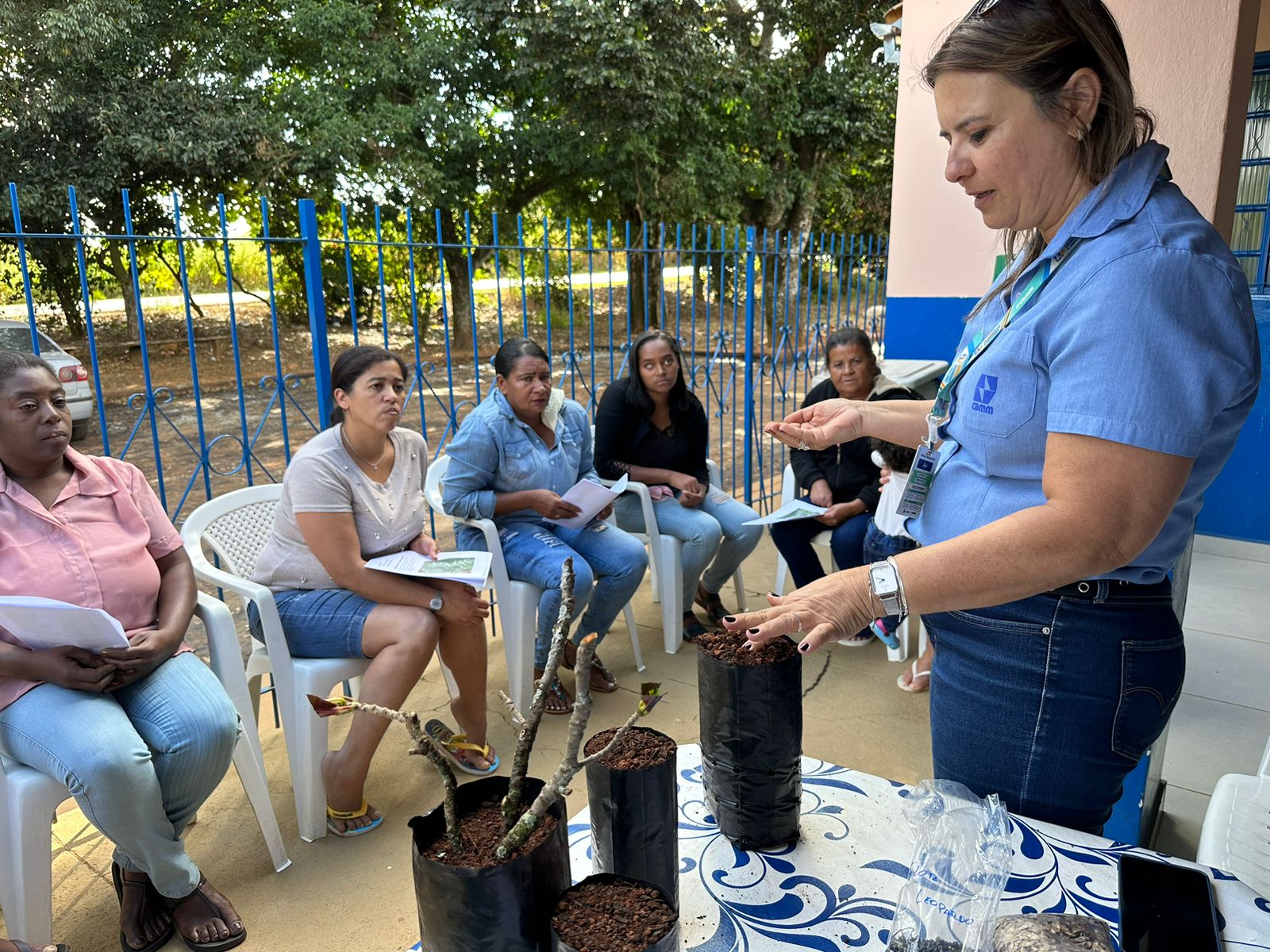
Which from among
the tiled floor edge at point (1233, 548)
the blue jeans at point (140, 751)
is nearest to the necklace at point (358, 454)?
the blue jeans at point (140, 751)

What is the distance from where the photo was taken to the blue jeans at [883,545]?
3.57 metres

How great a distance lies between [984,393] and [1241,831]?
0.94 meters

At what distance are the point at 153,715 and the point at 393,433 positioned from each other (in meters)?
1.21

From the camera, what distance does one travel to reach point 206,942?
2.12 metres

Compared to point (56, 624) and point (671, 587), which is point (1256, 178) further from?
point (56, 624)

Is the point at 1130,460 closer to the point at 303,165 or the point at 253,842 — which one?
the point at 253,842

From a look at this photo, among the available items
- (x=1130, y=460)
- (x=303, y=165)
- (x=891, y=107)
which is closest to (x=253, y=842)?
(x=1130, y=460)

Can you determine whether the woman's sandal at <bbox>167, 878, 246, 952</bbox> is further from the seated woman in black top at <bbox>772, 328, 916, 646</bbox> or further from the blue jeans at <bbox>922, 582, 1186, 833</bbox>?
the seated woman in black top at <bbox>772, 328, 916, 646</bbox>

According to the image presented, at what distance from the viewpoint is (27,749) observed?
2.01 meters

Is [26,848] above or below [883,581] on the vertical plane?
below

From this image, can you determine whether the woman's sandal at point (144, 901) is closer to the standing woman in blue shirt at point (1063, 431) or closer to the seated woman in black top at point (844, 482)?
the standing woman in blue shirt at point (1063, 431)

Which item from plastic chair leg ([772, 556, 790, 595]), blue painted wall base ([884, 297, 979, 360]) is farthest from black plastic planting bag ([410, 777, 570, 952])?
blue painted wall base ([884, 297, 979, 360])

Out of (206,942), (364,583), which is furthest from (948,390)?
(206,942)

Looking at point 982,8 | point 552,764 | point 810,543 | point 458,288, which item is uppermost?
point 982,8
